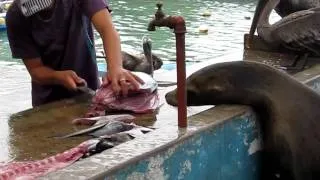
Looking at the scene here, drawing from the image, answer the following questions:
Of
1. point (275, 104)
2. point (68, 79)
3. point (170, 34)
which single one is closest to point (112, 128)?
point (68, 79)

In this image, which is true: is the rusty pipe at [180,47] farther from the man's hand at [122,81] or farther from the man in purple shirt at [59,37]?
the man in purple shirt at [59,37]

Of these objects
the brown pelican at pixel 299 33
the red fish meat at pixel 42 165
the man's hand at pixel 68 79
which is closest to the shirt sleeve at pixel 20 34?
the man's hand at pixel 68 79

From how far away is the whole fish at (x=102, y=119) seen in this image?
3.00m

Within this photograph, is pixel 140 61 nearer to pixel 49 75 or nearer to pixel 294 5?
pixel 49 75

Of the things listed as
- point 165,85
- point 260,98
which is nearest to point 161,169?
point 260,98

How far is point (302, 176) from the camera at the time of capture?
10.2ft

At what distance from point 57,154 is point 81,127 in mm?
433

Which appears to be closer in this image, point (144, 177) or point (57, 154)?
point (144, 177)

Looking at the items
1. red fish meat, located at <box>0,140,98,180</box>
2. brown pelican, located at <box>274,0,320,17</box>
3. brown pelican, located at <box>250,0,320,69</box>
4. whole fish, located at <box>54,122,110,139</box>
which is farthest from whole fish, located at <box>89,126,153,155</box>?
brown pelican, located at <box>274,0,320,17</box>

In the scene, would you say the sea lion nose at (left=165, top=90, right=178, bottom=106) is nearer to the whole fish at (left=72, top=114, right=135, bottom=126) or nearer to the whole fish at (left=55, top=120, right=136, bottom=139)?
the whole fish at (left=72, top=114, right=135, bottom=126)

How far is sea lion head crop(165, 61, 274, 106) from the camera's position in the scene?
10.5 ft

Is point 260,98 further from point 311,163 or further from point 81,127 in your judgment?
point 81,127

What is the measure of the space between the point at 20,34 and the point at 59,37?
0.23 meters

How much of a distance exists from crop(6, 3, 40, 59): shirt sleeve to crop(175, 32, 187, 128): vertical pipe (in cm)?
108
